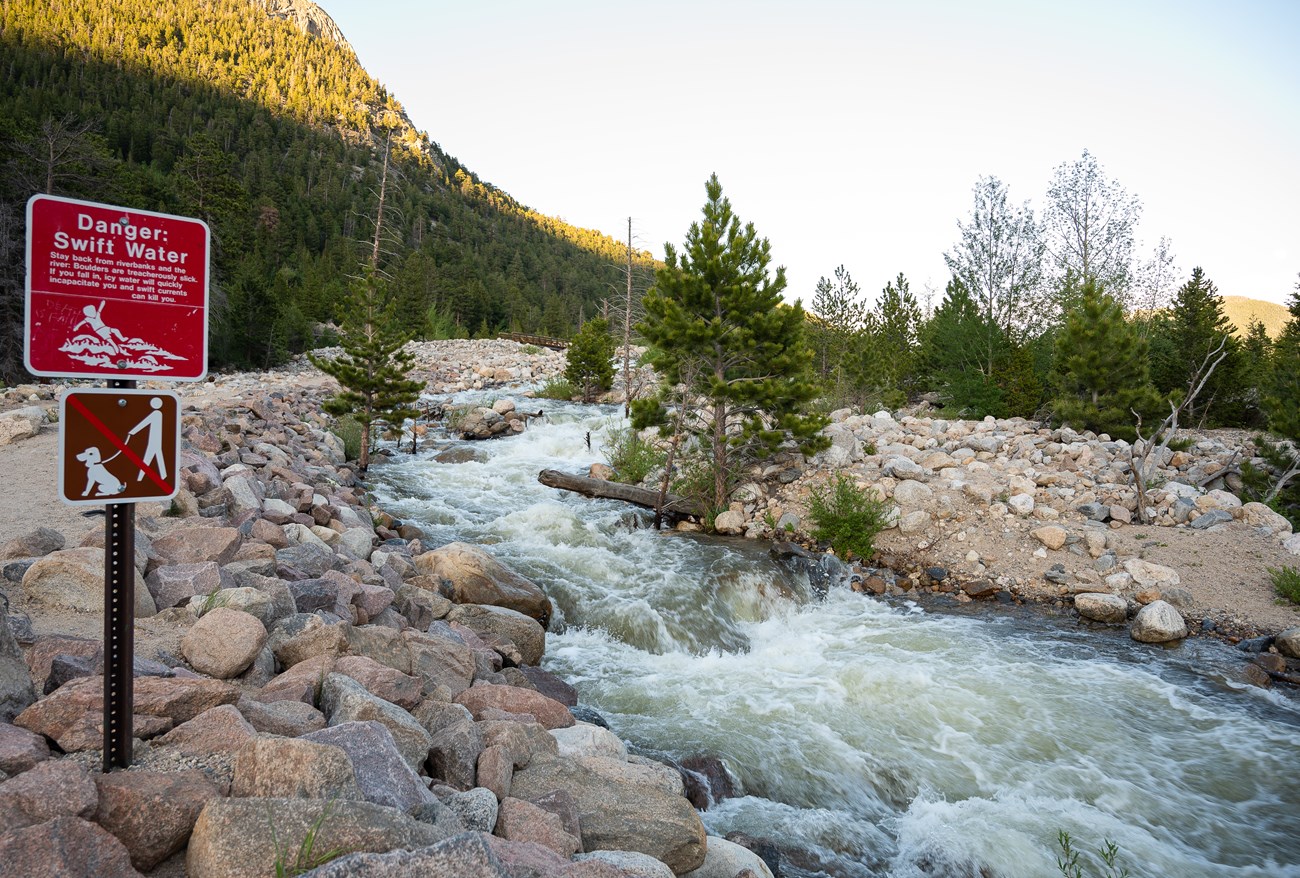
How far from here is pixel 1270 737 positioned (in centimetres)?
600

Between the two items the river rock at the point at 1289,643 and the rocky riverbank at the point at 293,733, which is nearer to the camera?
the rocky riverbank at the point at 293,733

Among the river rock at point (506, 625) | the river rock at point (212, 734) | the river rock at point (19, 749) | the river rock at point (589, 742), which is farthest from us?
the river rock at point (506, 625)

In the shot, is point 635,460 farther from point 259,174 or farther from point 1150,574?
point 259,174

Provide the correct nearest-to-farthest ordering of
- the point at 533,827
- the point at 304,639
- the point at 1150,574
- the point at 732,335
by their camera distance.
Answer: the point at 533,827
the point at 304,639
the point at 1150,574
the point at 732,335

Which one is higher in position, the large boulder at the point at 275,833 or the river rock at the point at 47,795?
the river rock at the point at 47,795

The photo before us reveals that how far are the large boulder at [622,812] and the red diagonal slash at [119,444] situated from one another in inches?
92.1

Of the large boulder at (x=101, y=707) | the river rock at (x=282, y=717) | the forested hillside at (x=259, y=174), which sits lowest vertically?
the river rock at (x=282, y=717)

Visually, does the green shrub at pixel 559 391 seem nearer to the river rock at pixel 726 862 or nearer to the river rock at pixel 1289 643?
the river rock at pixel 1289 643

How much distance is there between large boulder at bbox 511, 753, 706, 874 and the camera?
3375mm

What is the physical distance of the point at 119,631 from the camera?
236 centimetres

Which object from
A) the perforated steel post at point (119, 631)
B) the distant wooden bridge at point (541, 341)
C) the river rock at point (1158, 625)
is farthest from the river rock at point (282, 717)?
the distant wooden bridge at point (541, 341)

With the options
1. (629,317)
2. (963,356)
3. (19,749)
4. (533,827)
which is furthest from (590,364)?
(19,749)

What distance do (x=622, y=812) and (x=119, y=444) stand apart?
2972 mm

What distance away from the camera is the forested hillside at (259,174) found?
2614cm
